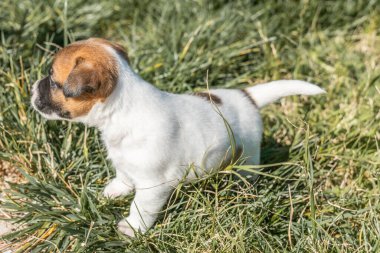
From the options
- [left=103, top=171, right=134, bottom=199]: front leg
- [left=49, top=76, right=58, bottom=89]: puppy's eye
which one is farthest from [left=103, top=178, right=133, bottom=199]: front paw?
[left=49, top=76, right=58, bottom=89]: puppy's eye

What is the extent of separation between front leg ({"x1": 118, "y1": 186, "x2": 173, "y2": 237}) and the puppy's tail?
1.23m

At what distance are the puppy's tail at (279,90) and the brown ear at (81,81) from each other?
1.70 meters

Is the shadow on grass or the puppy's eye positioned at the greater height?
the puppy's eye

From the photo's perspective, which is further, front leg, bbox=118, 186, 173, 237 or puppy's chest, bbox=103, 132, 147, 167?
front leg, bbox=118, 186, 173, 237

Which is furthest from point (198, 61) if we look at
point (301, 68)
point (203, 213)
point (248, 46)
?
point (203, 213)

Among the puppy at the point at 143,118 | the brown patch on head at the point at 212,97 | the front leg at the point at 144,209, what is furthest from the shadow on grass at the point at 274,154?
the front leg at the point at 144,209

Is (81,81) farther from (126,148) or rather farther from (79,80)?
(126,148)

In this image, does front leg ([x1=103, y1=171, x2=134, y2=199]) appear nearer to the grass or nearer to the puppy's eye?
the grass

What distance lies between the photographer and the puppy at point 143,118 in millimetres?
4637

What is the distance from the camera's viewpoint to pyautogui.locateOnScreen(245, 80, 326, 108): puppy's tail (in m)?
Answer: 5.33

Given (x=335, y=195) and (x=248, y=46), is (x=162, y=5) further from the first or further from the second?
(x=335, y=195)

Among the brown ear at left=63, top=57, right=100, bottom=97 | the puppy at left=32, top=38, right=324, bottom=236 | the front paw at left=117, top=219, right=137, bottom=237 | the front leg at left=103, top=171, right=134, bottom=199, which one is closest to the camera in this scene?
the brown ear at left=63, top=57, right=100, bottom=97

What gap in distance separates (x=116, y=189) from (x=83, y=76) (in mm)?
1538

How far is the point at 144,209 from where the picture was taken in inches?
201
